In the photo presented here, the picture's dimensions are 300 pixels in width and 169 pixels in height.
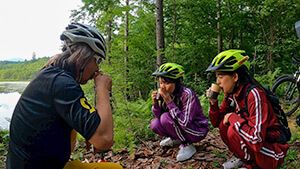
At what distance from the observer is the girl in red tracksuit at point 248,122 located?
2633 millimetres

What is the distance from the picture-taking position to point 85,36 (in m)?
1.96

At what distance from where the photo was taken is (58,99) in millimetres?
1534

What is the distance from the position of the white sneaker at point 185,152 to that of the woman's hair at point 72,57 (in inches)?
103

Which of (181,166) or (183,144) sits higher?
(183,144)

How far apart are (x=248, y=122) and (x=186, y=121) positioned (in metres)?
1.09

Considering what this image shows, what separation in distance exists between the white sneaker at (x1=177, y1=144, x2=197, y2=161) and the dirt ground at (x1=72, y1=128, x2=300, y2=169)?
70 millimetres

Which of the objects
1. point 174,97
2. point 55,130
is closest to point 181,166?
point 174,97

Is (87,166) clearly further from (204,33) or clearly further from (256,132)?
(204,33)

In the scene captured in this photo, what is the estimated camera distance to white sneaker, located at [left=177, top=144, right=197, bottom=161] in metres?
3.71

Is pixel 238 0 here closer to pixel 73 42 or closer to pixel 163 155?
pixel 163 155

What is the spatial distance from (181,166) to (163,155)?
0.54m

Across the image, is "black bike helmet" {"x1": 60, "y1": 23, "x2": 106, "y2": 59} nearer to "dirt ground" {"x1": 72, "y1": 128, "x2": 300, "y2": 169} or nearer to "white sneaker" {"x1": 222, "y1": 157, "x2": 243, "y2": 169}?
"dirt ground" {"x1": 72, "y1": 128, "x2": 300, "y2": 169}

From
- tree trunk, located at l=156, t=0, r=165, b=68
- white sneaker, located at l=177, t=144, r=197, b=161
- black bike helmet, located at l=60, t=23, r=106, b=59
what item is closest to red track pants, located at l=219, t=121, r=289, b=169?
white sneaker, located at l=177, t=144, r=197, b=161

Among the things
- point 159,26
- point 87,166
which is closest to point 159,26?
point 159,26
